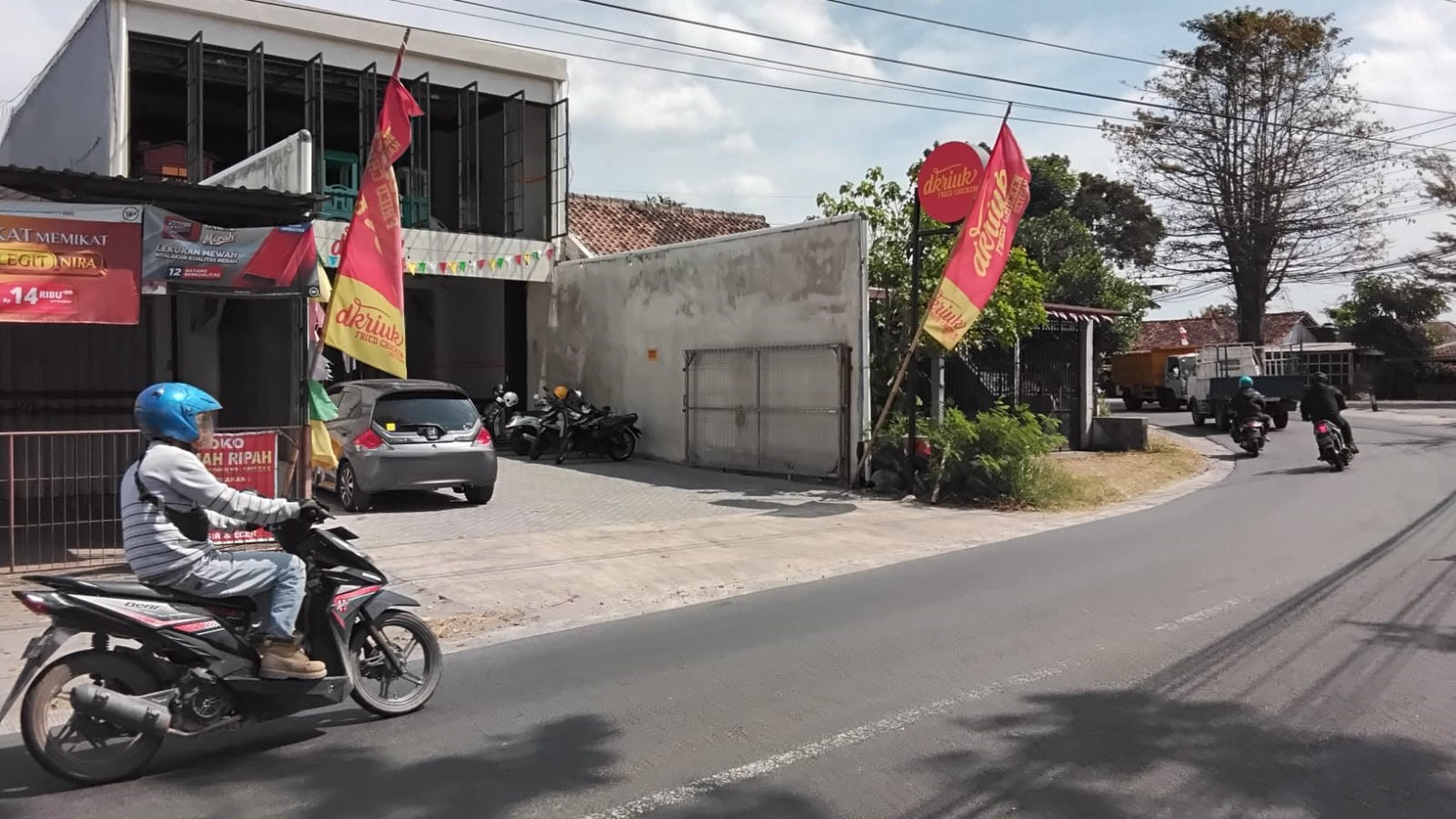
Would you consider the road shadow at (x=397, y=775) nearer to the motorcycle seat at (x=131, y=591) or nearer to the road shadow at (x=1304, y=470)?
the motorcycle seat at (x=131, y=591)

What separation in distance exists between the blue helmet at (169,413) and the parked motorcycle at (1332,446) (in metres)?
17.8

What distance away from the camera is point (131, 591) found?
4.71 metres

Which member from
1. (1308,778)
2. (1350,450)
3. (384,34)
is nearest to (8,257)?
(1308,778)

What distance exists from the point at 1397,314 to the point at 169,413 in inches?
2117

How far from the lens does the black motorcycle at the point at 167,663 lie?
4504 millimetres

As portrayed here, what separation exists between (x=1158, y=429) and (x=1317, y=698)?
78.0 feet

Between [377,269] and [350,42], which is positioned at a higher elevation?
[350,42]

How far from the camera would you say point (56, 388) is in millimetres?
12570

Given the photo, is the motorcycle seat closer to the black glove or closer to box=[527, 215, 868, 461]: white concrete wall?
the black glove

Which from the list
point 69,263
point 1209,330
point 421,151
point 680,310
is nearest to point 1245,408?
point 680,310

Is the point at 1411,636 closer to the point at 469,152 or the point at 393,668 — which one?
the point at 393,668

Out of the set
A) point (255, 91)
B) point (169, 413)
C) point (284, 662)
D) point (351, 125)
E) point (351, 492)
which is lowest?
point (351, 492)

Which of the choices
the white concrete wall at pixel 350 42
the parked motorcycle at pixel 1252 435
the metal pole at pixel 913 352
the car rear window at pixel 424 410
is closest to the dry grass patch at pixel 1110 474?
the parked motorcycle at pixel 1252 435

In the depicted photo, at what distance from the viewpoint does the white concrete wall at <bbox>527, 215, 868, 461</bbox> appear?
15.7 metres
